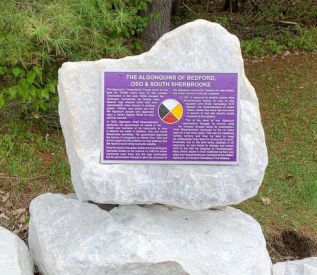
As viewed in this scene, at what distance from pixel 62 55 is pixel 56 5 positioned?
2.02 ft

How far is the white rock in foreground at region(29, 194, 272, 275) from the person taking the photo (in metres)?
3.29

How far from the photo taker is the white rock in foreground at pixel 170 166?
3.36 metres

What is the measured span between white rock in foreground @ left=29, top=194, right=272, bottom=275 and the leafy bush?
1364 mm

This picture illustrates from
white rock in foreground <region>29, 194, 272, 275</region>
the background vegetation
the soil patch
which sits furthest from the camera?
the background vegetation

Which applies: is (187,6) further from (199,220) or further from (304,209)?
(199,220)

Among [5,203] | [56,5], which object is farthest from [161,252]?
[56,5]

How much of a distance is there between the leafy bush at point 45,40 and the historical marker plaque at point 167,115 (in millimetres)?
1229

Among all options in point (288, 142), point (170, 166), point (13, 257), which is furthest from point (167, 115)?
point (288, 142)

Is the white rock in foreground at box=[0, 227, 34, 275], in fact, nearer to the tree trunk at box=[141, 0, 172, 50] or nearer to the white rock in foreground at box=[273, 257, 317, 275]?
the white rock in foreground at box=[273, 257, 317, 275]

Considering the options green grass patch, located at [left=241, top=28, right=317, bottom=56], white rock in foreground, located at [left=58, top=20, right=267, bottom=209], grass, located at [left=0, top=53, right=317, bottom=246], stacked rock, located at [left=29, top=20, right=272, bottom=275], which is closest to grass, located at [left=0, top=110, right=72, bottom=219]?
grass, located at [left=0, top=53, right=317, bottom=246]

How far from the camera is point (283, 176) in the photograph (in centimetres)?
531

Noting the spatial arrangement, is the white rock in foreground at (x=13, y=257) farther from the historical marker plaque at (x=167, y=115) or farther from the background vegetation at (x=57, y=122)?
the historical marker plaque at (x=167, y=115)

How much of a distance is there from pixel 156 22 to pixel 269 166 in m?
2.84

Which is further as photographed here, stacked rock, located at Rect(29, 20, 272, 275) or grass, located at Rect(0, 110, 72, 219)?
grass, located at Rect(0, 110, 72, 219)
